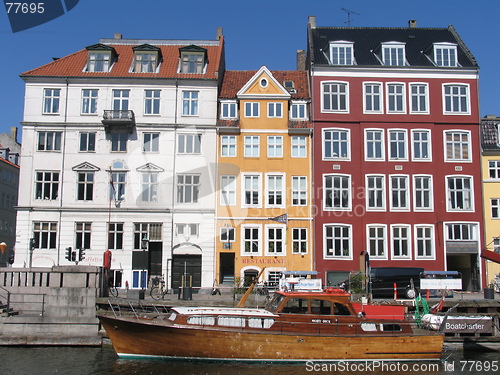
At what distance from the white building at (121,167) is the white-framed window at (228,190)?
85 centimetres

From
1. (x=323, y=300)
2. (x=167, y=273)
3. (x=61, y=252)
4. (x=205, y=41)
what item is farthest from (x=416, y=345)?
(x=205, y=41)

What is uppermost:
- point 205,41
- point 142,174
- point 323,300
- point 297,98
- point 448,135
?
point 205,41

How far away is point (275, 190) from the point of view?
40.9 metres

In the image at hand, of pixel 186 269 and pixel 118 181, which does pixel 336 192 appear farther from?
pixel 118 181

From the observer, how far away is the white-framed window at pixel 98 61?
42406 mm

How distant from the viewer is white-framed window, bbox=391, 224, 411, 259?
3984 cm

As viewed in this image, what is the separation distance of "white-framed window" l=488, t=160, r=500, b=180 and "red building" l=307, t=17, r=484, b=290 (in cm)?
114

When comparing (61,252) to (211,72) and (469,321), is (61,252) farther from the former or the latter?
(469,321)

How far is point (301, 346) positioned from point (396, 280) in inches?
614

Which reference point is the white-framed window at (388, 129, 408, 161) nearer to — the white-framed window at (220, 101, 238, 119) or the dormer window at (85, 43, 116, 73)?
the white-framed window at (220, 101, 238, 119)

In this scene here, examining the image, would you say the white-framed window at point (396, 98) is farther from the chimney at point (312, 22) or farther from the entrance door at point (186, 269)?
the entrance door at point (186, 269)

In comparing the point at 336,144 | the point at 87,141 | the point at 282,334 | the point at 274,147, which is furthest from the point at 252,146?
the point at 282,334

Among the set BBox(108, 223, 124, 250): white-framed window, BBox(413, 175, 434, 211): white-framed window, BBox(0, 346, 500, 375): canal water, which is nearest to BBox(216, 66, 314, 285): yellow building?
BBox(108, 223, 124, 250): white-framed window

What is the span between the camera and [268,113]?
4184cm
